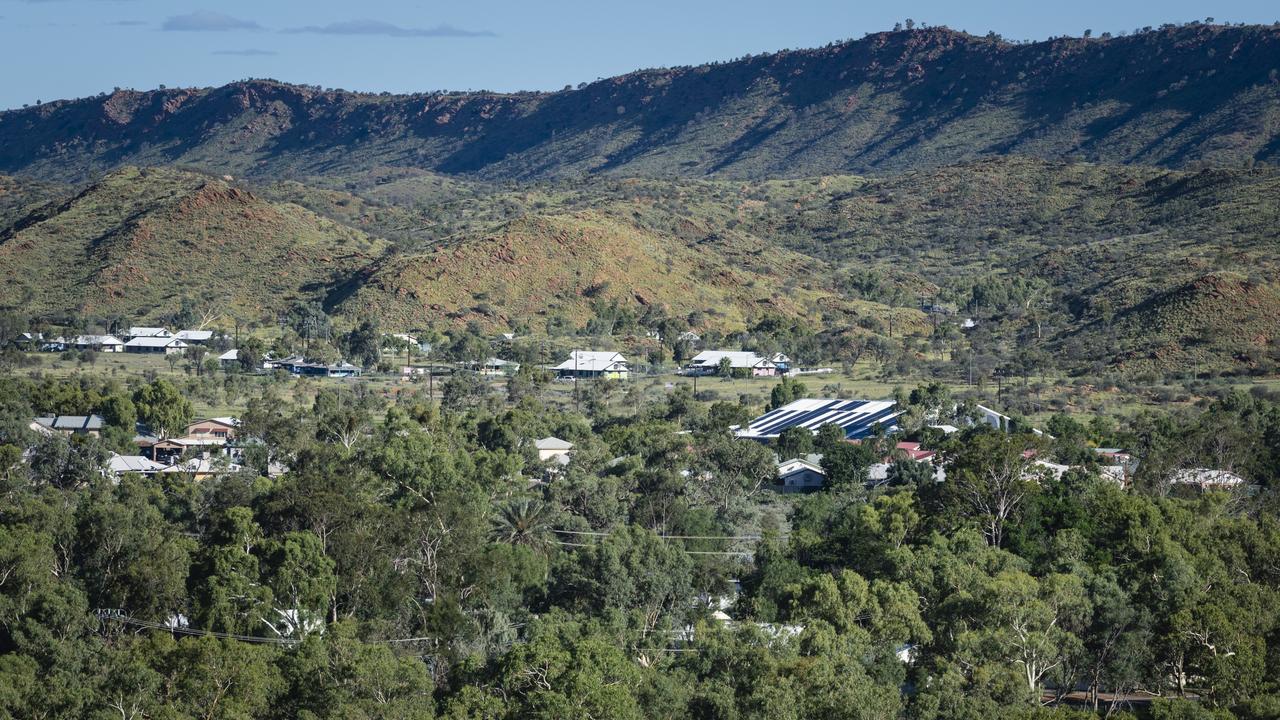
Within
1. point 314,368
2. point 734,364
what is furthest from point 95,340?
point 734,364

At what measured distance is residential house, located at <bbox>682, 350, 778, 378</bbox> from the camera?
359ft

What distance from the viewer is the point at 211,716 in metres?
34.8

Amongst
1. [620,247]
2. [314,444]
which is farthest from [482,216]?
[314,444]

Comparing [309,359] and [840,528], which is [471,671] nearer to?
[840,528]

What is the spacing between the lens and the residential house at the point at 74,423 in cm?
7438

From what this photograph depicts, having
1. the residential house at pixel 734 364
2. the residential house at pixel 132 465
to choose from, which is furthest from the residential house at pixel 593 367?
the residential house at pixel 132 465

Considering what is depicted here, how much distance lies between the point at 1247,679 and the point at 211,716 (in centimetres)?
2056

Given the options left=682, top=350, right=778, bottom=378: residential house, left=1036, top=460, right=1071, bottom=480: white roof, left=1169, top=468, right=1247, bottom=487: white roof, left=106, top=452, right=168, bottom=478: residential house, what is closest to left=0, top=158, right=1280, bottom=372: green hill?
left=682, top=350, right=778, bottom=378: residential house

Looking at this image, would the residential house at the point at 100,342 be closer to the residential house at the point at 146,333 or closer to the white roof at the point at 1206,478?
Result: the residential house at the point at 146,333

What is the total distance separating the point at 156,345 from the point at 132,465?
54.0m

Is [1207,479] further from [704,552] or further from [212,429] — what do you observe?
[212,429]

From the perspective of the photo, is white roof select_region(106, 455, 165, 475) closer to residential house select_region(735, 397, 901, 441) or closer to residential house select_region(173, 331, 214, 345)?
residential house select_region(735, 397, 901, 441)

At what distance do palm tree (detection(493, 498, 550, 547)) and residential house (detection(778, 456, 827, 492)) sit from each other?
15856 mm

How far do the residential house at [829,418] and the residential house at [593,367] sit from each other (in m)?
25.2
